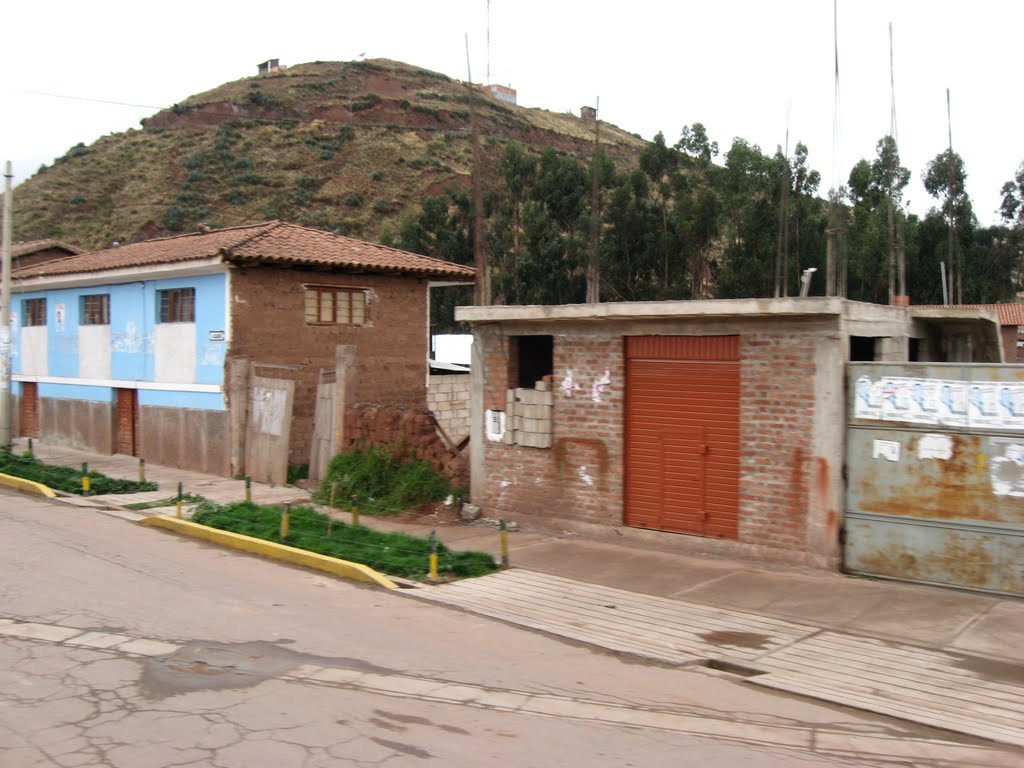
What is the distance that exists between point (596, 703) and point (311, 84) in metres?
86.1

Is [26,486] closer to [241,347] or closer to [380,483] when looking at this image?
[241,347]

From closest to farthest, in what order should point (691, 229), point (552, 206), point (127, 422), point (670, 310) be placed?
point (670, 310), point (127, 422), point (691, 229), point (552, 206)

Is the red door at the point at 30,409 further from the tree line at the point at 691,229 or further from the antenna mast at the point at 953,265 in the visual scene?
the antenna mast at the point at 953,265

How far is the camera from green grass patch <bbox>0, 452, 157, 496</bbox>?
16656 millimetres

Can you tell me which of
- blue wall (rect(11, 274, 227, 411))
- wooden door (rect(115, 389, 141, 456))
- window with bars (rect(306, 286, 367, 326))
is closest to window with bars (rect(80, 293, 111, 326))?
blue wall (rect(11, 274, 227, 411))

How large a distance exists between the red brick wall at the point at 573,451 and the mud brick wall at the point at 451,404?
7.40 m

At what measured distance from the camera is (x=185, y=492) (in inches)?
640

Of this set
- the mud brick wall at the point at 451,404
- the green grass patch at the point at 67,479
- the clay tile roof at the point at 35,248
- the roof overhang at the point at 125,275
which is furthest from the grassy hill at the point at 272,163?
the green grass patch at the point at 67,479

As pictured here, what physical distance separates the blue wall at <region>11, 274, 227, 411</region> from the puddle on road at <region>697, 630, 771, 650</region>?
13048 millimetres

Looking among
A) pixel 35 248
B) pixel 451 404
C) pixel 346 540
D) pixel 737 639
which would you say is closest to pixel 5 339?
pixel 451 404

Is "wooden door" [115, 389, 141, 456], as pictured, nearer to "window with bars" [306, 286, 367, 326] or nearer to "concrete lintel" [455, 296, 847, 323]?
"window with bars" [306, 286, 367, 326]

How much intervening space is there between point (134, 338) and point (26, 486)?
5119mm

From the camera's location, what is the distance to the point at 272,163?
216ft

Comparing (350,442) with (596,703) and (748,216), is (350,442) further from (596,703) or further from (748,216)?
(748,216)
